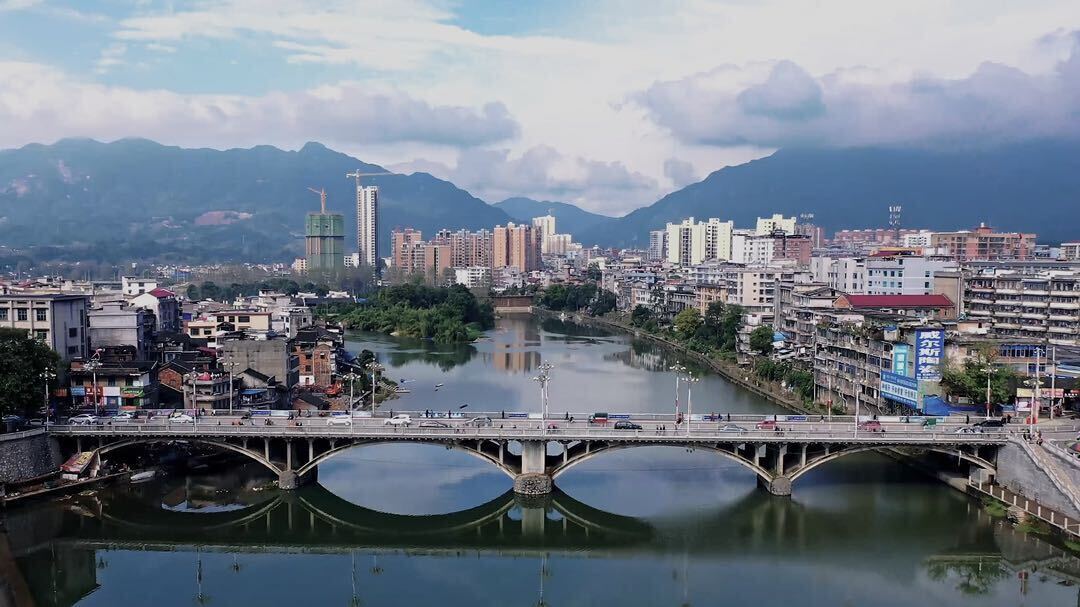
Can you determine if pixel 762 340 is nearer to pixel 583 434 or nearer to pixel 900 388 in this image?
pixel 900 388

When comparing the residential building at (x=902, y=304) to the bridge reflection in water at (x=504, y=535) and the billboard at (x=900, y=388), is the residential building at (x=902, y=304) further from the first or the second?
the bridge reflection in water at (x=504, y=535)

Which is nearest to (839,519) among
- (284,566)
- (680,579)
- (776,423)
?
(776,423)

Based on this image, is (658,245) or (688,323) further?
(658,245)

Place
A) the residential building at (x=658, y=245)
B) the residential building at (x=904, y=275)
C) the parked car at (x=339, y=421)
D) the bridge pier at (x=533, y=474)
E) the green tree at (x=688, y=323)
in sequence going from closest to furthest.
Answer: the bridge pier at (x=533, y=474) → the parked car at (x=339, y=421) → the residential building at (x=904, y=275) → the green tree at (x=688, y=323) → the residential building at (x=658, y=245)

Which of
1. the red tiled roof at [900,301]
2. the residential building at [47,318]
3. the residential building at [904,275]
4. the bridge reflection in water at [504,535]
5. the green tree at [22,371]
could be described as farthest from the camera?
the residential building at [904,275]

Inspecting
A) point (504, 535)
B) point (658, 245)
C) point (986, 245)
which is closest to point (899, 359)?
point (504, 535)

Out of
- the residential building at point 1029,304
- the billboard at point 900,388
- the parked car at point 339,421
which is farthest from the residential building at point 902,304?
the parked car at point 339,421

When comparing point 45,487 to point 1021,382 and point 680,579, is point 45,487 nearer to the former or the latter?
point 680,579
